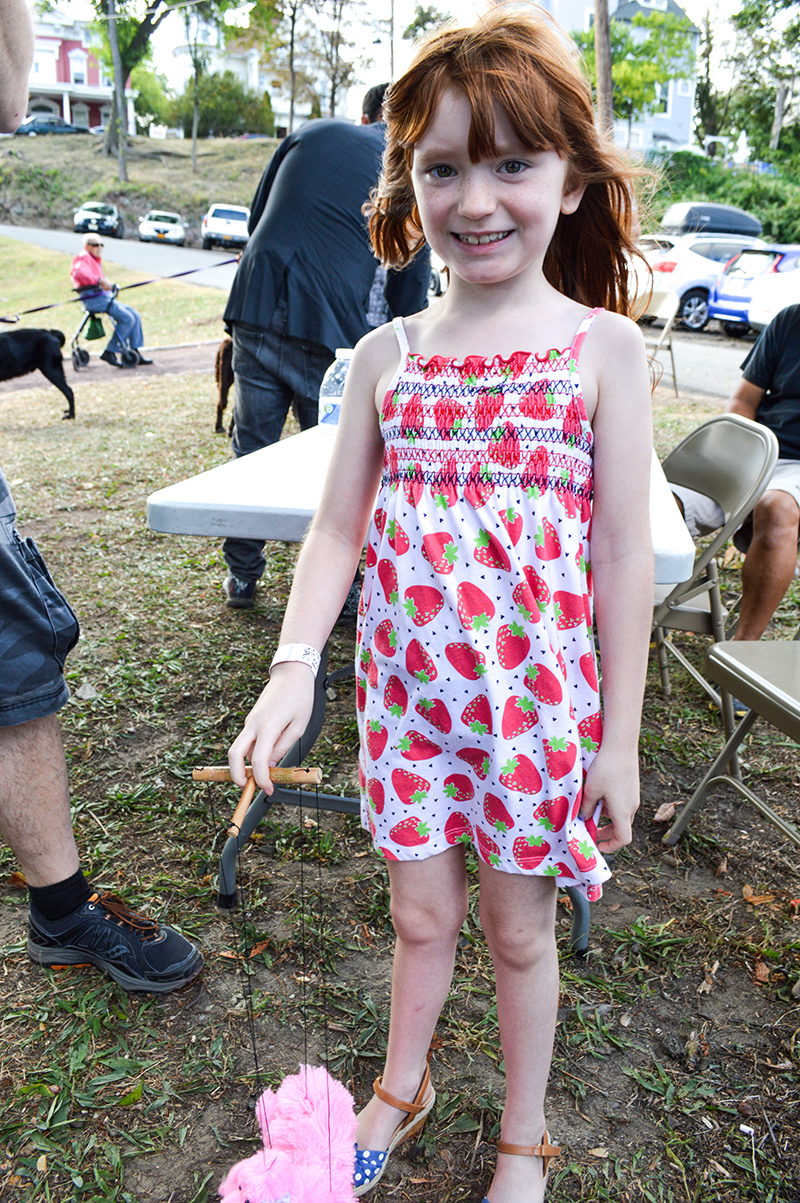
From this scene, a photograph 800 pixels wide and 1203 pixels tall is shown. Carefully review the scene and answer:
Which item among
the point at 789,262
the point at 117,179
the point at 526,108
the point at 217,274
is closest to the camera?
the point at 526,108

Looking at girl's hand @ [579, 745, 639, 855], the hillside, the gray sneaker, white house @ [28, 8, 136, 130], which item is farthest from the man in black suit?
white house @ [28, 8, 136, 130]

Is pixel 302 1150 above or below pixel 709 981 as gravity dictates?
above

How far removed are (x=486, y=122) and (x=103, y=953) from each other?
1740 millimetres

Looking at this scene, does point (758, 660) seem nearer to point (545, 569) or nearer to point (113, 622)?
point (545, 569)

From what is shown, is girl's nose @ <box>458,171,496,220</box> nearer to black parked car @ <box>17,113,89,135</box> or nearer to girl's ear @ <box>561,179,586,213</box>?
girl's ear @ <box>561,179,586,213</box>

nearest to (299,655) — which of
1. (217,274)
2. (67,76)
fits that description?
(217,274)

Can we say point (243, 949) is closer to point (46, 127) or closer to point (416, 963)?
point (416, 963)

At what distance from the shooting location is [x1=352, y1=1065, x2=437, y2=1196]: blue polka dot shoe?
4.75 feet

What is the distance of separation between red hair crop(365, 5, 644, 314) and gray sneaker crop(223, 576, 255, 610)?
2568 mm

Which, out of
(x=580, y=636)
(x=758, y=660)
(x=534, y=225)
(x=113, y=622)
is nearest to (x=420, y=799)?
(x=580, y=636)

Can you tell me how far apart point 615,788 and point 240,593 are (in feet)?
9.26

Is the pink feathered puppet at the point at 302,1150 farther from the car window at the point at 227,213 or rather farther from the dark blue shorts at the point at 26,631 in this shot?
the car window at the point at 227,213

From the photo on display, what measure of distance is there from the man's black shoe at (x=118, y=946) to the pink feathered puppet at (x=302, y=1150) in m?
0.66

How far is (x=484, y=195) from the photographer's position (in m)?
1.12
